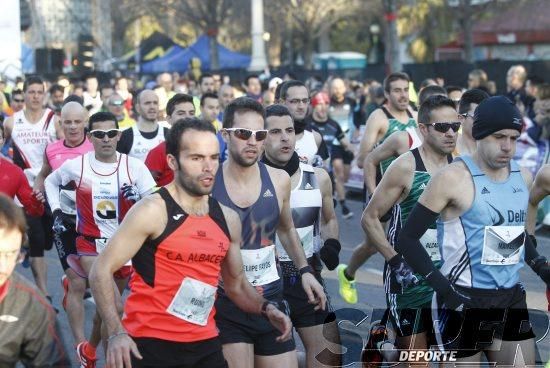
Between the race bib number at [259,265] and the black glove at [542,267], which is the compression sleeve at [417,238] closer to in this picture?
the black glove at [542,267]

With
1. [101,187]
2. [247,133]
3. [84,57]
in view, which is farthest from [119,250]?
[84,57]

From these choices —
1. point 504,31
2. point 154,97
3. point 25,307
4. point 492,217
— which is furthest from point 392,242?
point 504,31

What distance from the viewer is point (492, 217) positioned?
18.1ft

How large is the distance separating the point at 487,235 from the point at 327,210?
5.56 ft

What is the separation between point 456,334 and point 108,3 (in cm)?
5644

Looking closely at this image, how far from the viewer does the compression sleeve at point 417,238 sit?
18.4 ft

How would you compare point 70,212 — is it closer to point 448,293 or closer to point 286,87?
point 286,87

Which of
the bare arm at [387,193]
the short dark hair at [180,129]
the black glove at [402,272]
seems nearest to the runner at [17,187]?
the bare arm at [387,193]

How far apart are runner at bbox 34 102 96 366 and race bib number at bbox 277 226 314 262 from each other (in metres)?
1.81

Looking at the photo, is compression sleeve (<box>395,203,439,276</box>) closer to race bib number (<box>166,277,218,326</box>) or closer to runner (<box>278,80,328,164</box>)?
race bib number (<box>166,277,218,326</box>)

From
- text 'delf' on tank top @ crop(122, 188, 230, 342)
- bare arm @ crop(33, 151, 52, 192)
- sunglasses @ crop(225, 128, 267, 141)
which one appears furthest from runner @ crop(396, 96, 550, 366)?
bare arm @ crop(33, 151, 52, 192)

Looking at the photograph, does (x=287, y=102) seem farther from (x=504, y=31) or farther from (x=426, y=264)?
Result: (x=504, y=31)

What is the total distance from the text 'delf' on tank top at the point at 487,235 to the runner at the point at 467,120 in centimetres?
200

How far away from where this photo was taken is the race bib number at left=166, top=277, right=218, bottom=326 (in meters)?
5.00
